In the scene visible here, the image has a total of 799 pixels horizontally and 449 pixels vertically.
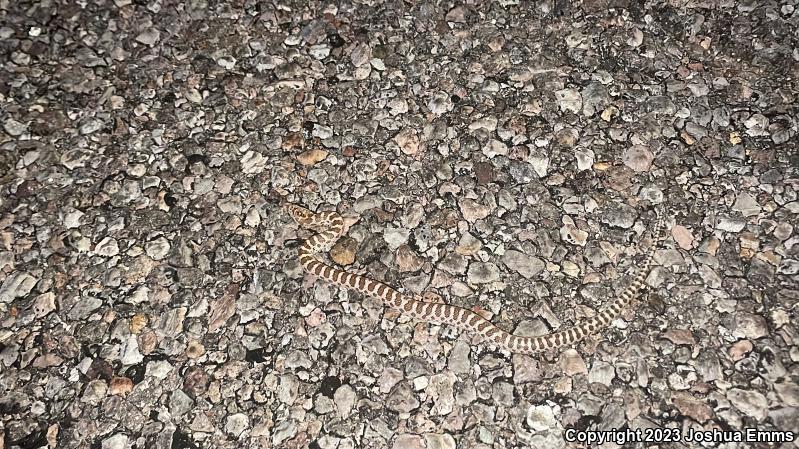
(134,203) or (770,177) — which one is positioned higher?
(770,177)

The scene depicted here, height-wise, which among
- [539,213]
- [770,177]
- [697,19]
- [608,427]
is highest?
[697,19]

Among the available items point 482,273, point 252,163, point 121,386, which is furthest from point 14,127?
point 482,273

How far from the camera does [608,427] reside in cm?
566

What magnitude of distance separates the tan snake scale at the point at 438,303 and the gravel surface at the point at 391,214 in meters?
0.13

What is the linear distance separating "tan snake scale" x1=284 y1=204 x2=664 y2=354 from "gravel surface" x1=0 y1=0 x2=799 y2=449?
0.13 metres

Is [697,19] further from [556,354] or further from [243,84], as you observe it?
[243,84]

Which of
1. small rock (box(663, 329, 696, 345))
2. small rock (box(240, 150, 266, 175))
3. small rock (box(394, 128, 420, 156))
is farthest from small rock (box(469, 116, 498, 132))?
small rock (box(663, 329, 696, 345))

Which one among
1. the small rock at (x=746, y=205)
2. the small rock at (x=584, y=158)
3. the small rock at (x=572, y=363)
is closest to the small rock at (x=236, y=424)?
the small rock at (x=572, y=363)

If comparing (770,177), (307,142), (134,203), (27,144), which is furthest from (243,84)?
(770,177)

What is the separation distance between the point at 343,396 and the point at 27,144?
621 cm

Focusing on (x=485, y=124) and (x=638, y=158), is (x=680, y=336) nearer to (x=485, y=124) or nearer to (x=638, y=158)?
(x=638, y=158)

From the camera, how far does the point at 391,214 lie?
7316 millimetres

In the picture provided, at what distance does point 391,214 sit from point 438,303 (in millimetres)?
1391

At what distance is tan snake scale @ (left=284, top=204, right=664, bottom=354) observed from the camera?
621 cm
